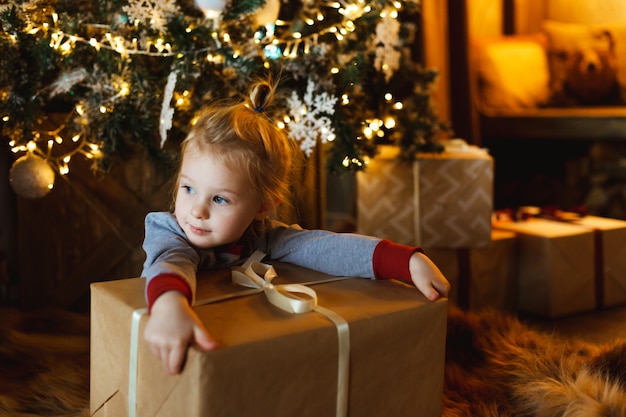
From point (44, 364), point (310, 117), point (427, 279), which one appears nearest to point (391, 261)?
point (427, 279)

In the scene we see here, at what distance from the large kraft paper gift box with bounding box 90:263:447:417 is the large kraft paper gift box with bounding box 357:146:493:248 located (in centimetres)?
92

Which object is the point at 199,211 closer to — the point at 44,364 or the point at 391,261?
the point at 391,261

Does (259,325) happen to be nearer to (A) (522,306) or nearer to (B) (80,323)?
(B) (80,323)

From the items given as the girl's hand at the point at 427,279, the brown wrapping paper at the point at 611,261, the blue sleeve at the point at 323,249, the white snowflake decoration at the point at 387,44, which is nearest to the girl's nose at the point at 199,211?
the blue sleeve at the point at 323,249

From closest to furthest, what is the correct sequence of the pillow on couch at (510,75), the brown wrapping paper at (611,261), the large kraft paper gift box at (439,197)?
the large kraft paper gift box at (439,197)
the brown wrapping paper at (611,261)
the pillow on couch at (510,75)

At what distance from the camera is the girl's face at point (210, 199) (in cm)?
118

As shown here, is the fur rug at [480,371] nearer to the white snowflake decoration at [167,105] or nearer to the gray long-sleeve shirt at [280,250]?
the gray long-sleeve shirt at [280,250]

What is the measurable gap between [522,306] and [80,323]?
1315 millimetres

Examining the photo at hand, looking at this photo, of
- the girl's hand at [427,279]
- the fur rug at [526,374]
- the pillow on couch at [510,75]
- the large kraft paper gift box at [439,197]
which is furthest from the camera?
the pillow on couch at [510,75]

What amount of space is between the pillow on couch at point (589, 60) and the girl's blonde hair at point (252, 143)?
7.36 feet

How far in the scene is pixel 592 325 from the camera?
2062 mm

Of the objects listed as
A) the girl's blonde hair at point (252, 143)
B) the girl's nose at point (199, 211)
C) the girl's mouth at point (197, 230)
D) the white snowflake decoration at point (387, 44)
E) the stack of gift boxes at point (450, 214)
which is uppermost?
the white snowflake decoration at point (387, 44)

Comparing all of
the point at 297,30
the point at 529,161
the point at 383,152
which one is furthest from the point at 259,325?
the point at 529,161

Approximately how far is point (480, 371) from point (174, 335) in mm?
857
